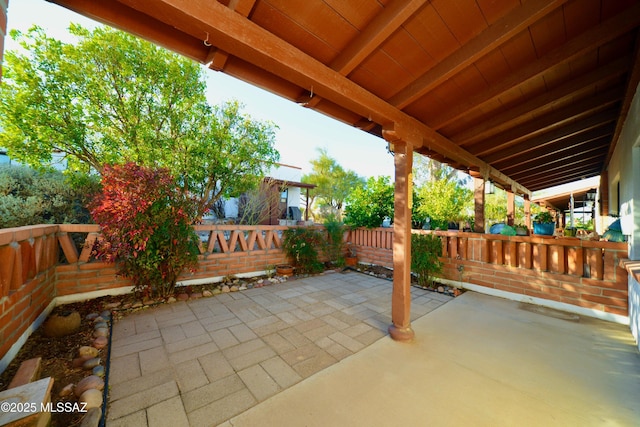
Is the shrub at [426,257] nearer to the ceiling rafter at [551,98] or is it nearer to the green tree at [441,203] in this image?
the green tree at [441,203]

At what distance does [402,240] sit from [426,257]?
196 centimetres

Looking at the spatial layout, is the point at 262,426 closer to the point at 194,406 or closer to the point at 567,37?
the point at 194,406

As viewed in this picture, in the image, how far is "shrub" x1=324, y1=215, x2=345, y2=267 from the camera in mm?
5746

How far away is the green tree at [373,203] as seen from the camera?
19.0 ft

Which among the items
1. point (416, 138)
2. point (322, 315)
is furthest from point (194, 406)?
point (416, 138)

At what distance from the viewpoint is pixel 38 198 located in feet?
12.9

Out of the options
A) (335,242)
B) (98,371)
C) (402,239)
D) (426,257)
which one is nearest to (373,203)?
(335,242)

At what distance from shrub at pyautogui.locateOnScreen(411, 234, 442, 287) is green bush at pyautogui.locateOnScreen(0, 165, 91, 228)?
19.3 ft

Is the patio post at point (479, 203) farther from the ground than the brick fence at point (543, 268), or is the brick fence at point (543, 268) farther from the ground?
the patio post at point (479, 203)

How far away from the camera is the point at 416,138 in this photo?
9.10ft

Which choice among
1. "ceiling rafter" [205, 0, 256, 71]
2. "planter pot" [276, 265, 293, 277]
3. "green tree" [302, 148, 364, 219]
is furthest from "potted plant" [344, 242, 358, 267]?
"green tree" [302, 148, 364, 219]

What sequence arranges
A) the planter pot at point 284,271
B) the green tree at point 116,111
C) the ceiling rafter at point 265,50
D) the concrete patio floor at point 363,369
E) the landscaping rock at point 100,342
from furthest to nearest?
the planter pot at point 284,271, the green tree at point 116,111, the landscaping rock at point 100,342, the concrete patio floor at point 363,369, the ceiling rafter at point 265,50

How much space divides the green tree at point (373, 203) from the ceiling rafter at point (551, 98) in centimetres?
237

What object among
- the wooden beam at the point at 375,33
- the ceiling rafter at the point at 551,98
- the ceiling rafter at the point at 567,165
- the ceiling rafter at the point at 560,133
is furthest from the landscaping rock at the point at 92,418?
the ceiling rafter at the point at 567,165
